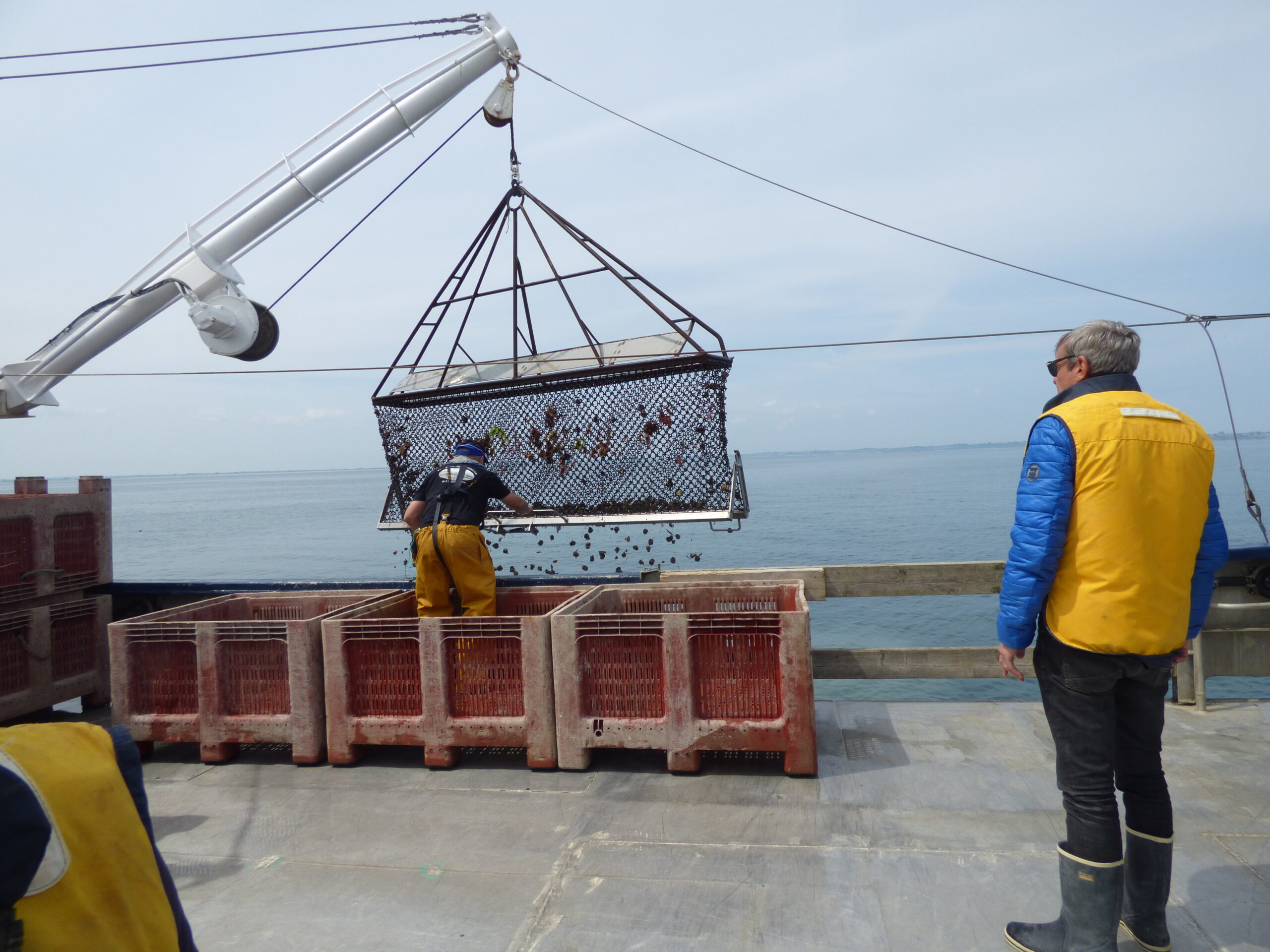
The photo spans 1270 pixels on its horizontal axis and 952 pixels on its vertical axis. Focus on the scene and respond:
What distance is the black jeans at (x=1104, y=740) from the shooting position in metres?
2.55

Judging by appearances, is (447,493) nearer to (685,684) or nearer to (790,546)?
(685,684)

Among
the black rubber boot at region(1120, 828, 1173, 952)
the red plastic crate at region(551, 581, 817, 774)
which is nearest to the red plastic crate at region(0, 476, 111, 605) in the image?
the red plastic crate at region(551, 581, 817, 774)

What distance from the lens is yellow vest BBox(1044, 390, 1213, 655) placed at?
2502mm

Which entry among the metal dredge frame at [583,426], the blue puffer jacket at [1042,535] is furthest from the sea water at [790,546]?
the blue puffer jacket at [1042,535]

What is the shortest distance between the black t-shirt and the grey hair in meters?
3.49

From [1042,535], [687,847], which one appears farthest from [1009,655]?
[687,847]

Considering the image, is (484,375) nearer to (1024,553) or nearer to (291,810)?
(291,810)

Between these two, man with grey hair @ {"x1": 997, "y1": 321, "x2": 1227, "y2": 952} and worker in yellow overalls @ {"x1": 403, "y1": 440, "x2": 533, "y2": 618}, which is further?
worker in yellow overalls @ {"x1": 403, "y1": 440, "x2": 533, "y2": 618}

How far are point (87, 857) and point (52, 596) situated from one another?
240 inches

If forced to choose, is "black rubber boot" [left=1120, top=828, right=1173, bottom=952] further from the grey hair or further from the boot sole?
the grey hair

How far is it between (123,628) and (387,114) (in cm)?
504

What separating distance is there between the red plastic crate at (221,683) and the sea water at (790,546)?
1.30 meters

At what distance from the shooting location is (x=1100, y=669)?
100 inches

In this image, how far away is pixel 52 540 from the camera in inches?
236
